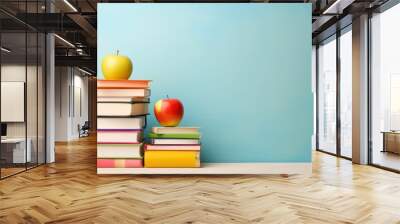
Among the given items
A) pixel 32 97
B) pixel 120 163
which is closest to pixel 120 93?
pixel 120 163

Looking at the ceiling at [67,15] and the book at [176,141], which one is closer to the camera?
the book at [176,141]

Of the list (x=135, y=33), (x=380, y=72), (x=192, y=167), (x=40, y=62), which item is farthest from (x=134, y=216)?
(x=380, y=72)

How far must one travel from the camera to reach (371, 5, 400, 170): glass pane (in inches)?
231

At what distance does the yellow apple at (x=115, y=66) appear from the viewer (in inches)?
143

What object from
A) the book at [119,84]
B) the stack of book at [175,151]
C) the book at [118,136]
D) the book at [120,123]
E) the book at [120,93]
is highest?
the book at [119,84]

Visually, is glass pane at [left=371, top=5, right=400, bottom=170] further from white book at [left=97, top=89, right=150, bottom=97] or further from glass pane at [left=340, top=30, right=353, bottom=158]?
white book at [left=97, top=89, right=150, bottom=97]

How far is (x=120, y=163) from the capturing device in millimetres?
3732

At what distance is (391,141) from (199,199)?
13.3 feet

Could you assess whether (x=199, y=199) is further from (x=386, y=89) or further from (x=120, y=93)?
(x=386, y=89)

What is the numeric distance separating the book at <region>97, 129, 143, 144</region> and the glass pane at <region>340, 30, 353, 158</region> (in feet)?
15.3

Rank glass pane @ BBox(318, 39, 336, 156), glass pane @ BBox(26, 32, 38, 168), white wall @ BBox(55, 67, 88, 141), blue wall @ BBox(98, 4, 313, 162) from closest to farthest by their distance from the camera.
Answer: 1. blue wall @ BBox(98, 4, 313, 162)
2. glass pane @ BBox(26, 32, 38, 168)
3. glass pane @ BBox(318, 39, 336, 156)
4. white wall @ BBox(55, 67, 88, 141)

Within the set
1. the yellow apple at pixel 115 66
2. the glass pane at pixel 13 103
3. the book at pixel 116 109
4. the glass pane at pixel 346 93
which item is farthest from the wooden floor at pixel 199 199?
the glass pane at pixel 346 93

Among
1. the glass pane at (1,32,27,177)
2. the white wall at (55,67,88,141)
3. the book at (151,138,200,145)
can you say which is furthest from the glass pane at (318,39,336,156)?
the white wall at (55,67,88,141)

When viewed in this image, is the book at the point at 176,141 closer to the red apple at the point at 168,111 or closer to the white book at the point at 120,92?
the red apple at the point at 168,111
